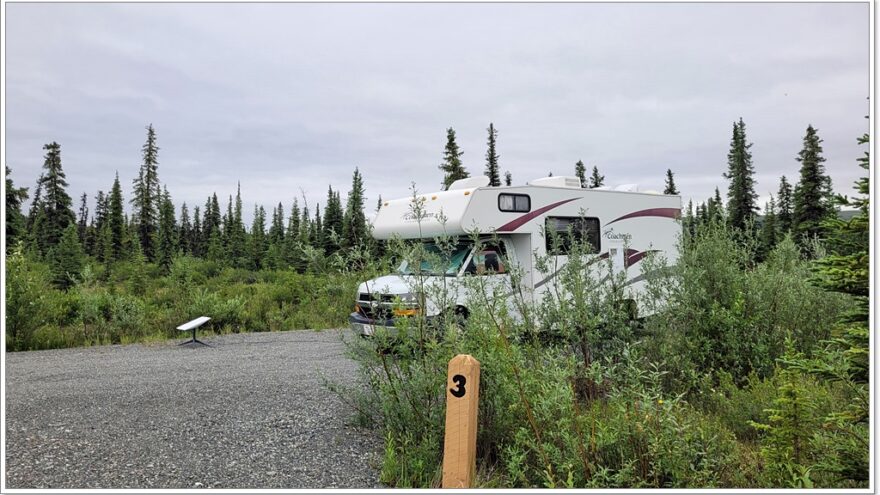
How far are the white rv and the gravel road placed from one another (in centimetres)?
241

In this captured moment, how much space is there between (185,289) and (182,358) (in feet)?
32.5

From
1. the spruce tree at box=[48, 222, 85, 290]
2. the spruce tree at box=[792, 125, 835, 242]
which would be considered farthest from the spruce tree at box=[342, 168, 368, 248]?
the spruce tree at box=[792, 125, 835, 242]

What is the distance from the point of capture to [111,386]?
21.2ft

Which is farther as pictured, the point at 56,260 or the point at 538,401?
the point at 56,260

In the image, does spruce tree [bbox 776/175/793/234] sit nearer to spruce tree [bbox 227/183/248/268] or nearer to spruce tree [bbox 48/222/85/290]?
spruce tree [bbox 227/183/248/268]

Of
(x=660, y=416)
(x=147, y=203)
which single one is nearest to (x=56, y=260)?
(x=147, y=203)

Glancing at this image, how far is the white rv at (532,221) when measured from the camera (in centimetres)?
931

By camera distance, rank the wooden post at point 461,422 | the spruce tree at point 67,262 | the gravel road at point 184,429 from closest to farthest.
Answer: the wooden post at point 461,422 < the gravel road at point 184,429 < the spruce tree at point 67,262

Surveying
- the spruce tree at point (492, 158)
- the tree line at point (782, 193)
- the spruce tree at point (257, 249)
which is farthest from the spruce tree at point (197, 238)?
the tree line at point (782, 193)

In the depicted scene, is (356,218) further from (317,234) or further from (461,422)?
(317,234)

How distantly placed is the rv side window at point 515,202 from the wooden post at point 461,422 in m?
6.45

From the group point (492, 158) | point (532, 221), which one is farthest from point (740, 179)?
point (532, 221)

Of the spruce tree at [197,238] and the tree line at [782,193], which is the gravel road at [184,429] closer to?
the tree line at [782,193]

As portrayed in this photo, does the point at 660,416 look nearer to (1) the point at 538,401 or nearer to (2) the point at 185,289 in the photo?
(1) the point at 538,401
